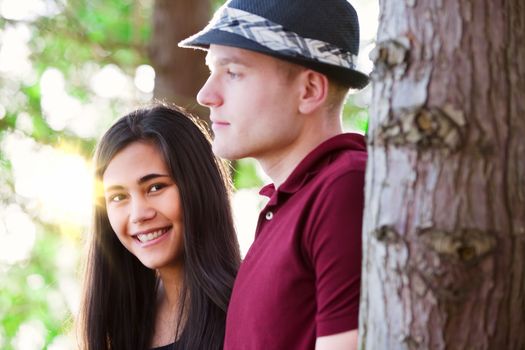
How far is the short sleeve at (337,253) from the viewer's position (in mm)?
1802

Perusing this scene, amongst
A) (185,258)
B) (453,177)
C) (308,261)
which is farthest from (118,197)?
(453,177)

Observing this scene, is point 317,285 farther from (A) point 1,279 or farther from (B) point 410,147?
(A) point 1,279

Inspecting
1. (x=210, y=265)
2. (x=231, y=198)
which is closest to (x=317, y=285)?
(x=210, y=265)

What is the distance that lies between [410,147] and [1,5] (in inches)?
213

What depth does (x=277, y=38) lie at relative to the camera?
6.91 feet

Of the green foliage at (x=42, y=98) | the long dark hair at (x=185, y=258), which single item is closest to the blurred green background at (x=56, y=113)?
the green foliage at (x=42, y=98)

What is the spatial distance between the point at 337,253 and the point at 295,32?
0.57 meters

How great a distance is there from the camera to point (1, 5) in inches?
246

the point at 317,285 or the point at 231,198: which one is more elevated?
the point at 231,198

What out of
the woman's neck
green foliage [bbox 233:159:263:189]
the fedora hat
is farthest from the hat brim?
green foliage [bbox 233:159:263:189]

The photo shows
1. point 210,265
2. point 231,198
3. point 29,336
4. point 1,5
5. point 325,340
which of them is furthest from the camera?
point 29,336

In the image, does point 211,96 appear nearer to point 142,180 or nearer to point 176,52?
point 142,180

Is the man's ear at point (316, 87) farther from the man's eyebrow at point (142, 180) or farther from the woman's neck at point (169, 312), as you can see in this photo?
the woman's neck at point (169, 312)

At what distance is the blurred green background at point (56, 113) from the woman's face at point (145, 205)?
2519 mm
